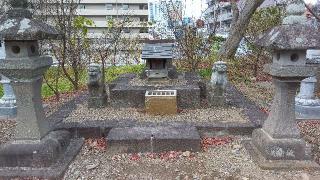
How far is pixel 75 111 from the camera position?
21.7ft

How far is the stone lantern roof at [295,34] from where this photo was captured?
3.84 m

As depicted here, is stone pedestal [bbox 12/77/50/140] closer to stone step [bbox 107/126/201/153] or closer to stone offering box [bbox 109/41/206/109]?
stone step [bbox 107/126/201/153]

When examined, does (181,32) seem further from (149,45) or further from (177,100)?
(177,100)

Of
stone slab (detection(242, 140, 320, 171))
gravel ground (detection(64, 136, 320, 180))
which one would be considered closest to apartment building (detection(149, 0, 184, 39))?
gravel ground (detection(64, 136, 320, 180))

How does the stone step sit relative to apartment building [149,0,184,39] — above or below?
below

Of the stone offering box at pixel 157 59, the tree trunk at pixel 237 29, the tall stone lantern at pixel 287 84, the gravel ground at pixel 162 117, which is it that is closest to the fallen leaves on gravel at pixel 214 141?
the gravel ground at pixel 162 117

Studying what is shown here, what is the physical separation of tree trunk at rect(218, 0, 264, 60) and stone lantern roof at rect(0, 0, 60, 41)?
8551 millimetres

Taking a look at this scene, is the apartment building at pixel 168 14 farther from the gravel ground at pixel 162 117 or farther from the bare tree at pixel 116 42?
the gravel ground at pixel 162 117

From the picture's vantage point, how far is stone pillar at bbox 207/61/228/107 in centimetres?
675

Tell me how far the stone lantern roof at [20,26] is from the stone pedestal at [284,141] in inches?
125

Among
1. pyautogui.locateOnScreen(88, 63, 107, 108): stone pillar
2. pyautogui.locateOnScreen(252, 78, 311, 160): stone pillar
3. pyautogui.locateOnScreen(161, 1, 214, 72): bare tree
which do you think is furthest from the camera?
pyautogui.locateOnScreen(161, 1, 214, 72): bare tree

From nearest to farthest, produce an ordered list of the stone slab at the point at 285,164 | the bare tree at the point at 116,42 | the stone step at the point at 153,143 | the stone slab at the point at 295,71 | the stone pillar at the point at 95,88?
the stone slab at the point at 295,71 → the stone slab at the point at 285,164 → the stone step at the point at 153,143 → the stone pillar at the point at 95,88 → the bare tree at the point at 116,42

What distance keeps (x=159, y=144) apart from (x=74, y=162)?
4.17ft

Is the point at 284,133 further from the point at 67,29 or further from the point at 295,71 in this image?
the point at 67,29
